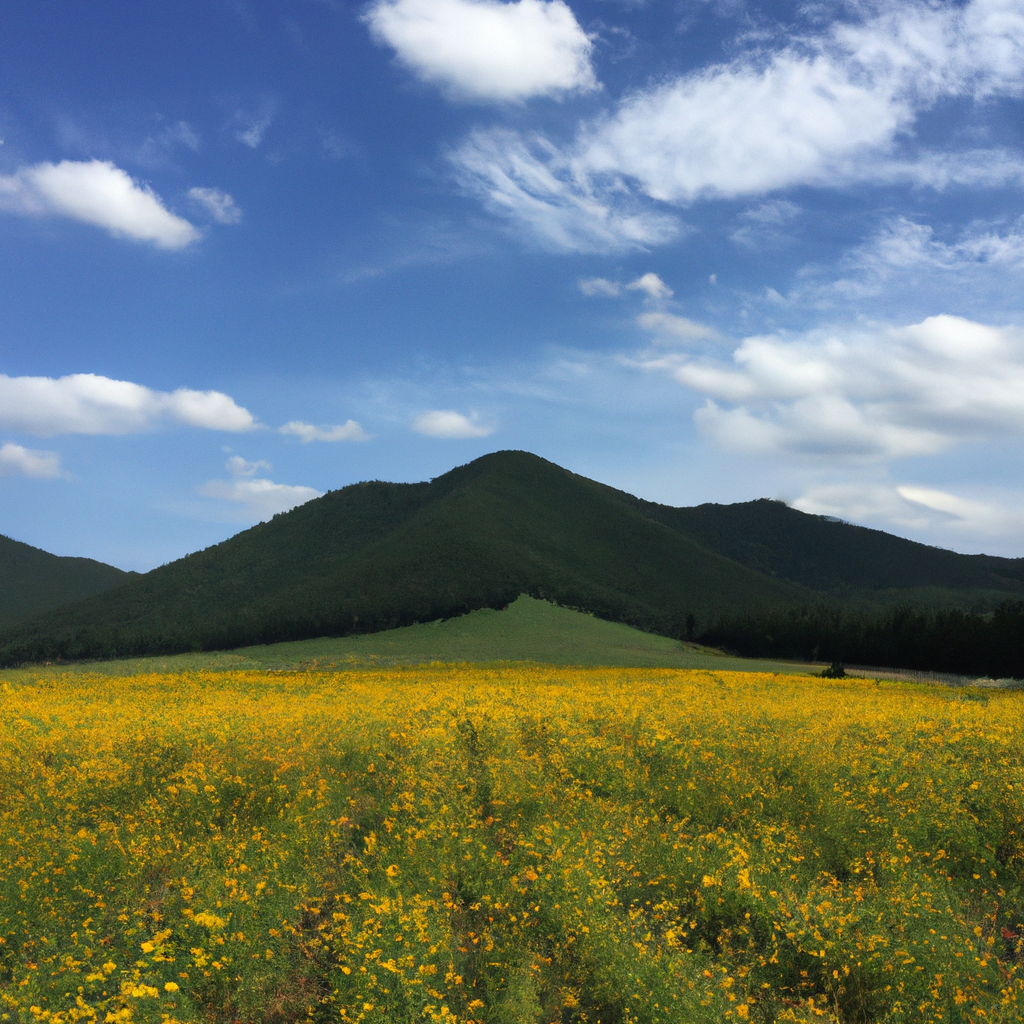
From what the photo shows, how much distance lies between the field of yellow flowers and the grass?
33256mm

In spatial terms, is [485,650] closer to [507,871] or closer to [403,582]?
[507,871]

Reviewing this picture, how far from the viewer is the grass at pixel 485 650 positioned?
49469 millimetres

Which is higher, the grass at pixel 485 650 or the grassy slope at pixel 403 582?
the grassy slope at pixel 403 582

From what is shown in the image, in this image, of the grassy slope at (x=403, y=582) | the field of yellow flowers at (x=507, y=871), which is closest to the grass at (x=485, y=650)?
the grassy slope at (x=403, y=582)

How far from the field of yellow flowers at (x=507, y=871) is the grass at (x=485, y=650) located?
1309 inches

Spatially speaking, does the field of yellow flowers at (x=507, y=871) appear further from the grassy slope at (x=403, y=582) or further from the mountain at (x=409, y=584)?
the grassy slope at (x=403, y=582)

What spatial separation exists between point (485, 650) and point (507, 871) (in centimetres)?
5391

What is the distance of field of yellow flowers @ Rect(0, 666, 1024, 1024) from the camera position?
268 inches

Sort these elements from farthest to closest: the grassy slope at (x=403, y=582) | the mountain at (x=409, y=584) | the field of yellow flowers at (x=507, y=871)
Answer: the mountain at (x=409, y=584) → the grassy slope at (x=403, y=582) → the field of yellow flowers at (x=507, y=871)

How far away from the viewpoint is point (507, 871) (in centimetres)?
896

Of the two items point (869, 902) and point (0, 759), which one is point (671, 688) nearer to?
point (869, 902)

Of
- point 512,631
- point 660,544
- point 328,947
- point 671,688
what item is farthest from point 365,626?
point 660,544

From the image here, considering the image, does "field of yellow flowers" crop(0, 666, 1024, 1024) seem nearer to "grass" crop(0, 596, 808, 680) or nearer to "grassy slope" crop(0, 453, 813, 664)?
"grass" crop(0, 596, 808, 680)

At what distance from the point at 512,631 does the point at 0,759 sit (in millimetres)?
76550
